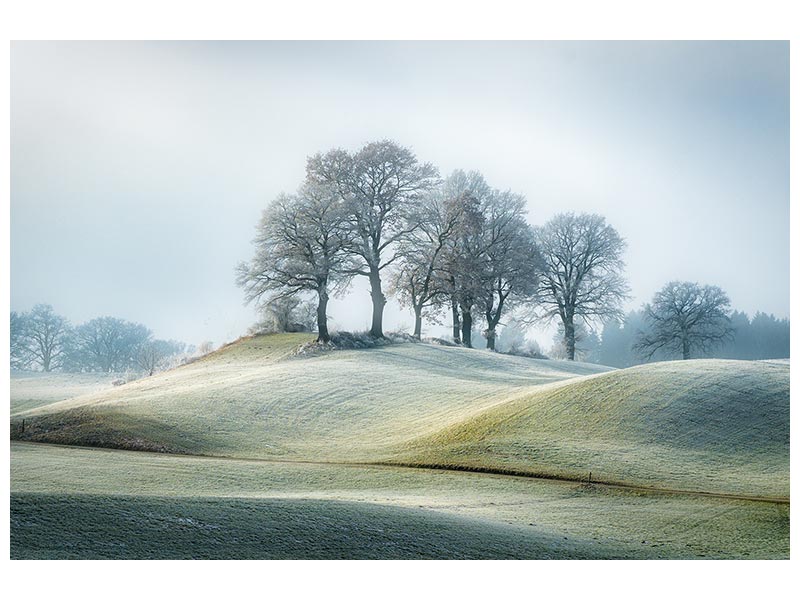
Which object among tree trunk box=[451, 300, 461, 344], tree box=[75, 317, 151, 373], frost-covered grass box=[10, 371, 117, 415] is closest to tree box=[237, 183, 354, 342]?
tree box=[75, 317, 151, 373]

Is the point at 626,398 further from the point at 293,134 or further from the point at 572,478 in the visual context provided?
the point at 293,134

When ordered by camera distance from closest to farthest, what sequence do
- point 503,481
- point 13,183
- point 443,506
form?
point 443,506, point 503,481, point 13,183

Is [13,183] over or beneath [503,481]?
over

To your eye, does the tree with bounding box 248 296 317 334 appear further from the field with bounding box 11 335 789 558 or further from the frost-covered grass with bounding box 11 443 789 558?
the frost-covered grass with bounding box 11 443 789 558

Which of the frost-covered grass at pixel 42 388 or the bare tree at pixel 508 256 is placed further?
the bare tree at pixel 508 256

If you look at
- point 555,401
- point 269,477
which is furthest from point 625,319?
point 269,477

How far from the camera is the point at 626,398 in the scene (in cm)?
1147

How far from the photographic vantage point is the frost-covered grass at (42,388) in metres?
13.9

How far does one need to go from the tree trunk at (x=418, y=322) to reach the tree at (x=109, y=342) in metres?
7.61

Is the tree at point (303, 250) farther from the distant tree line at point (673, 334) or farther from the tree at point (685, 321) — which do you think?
the tree at point (685, 321)

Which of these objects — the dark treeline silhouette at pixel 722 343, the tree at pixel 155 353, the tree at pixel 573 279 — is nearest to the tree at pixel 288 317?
the tree at pixel 155 353

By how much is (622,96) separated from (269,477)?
285 inches

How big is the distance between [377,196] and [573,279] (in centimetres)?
683
